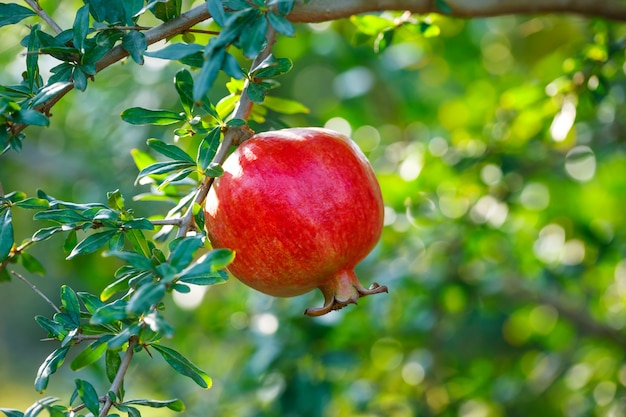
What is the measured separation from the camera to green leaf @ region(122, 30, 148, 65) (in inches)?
26.5

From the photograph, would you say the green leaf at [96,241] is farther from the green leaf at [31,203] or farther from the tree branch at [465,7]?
the tree branch at [465,7]

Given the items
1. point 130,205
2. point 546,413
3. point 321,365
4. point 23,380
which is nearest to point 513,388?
point 546,413

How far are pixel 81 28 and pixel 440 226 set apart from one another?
103 centimetres

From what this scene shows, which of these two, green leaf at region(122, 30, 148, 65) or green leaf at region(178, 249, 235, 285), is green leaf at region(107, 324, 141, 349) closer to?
green leaf at region(178, 249, 235, 285)

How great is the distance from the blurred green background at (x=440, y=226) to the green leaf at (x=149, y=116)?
0.36 m

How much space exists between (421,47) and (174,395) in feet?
3.45

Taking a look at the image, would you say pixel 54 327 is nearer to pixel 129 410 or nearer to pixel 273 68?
pixel 129 410

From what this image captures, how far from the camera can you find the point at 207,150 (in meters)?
0.71

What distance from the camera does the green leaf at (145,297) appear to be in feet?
1.82

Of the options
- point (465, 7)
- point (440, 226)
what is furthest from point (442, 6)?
point (440, 226)

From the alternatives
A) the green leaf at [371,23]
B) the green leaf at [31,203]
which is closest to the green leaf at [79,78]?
the green leaf at [31,203]

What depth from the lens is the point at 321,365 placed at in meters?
1.42

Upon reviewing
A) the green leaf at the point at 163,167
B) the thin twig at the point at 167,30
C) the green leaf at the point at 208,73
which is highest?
the green leaf at the point at 208,73

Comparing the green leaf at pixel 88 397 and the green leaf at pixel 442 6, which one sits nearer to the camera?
the green leaf at pixel 88 397
